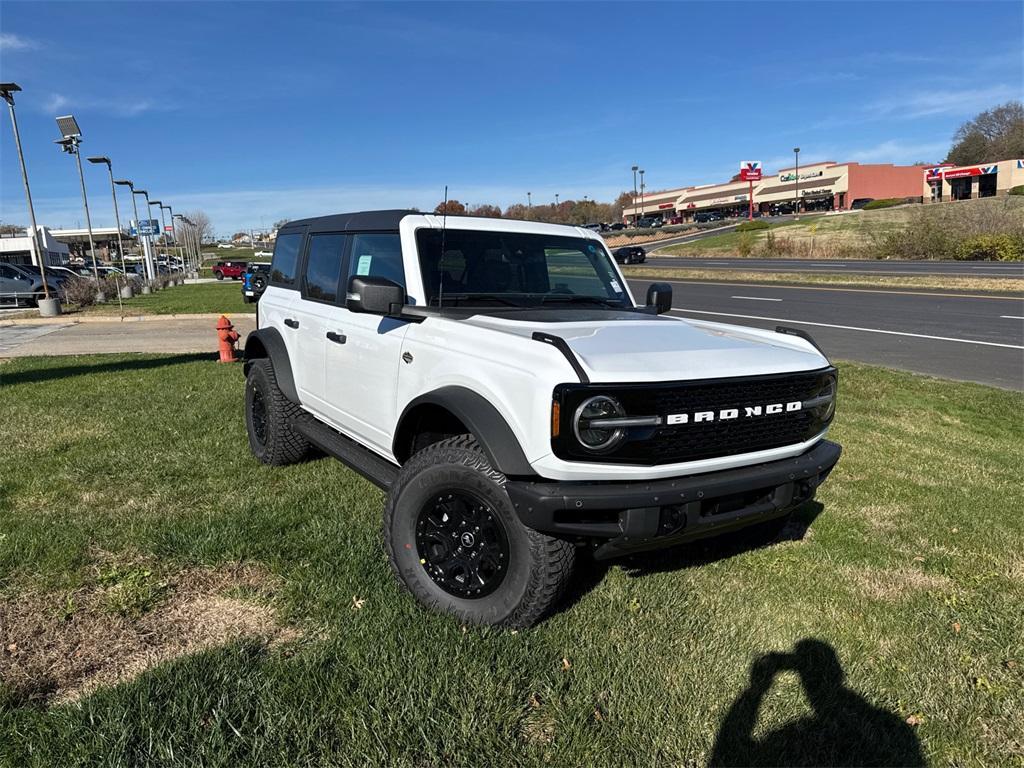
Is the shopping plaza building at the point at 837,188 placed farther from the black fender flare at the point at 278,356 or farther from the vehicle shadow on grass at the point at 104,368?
the black fender flare at the point at 278,356

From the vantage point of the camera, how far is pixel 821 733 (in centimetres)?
251

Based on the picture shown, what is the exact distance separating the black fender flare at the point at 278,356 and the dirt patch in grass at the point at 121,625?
163 cm

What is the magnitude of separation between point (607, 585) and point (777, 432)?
1139mm

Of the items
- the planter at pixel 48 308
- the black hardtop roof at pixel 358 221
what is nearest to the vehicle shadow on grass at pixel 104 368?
the black hardtop roof at pixel 358 221

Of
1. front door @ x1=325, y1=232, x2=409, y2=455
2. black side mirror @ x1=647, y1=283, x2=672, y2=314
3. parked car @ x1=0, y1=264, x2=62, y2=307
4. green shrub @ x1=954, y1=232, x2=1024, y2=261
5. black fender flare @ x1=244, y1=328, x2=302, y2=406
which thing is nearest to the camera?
front door @ x1=325, y1=232, x2=409, y2=455

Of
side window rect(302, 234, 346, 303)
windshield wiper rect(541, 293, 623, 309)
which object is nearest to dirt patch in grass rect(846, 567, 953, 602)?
windshield wiper rect(541, 293, 623, 309)

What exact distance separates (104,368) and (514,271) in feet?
27.4

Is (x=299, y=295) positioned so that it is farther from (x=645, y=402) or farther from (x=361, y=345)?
(x=645, y=402)

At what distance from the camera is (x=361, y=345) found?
12.9 ft

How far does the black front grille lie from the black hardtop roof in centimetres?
197

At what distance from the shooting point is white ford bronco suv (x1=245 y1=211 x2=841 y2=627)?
8.72 feet

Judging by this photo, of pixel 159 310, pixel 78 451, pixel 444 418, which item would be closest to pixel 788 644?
pixel 444 418

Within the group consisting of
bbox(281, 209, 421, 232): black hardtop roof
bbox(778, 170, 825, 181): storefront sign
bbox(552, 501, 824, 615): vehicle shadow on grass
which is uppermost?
bbox(778, 170, 825, 181): storefront sign

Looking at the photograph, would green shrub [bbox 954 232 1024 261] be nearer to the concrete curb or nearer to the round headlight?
the concrete curb
